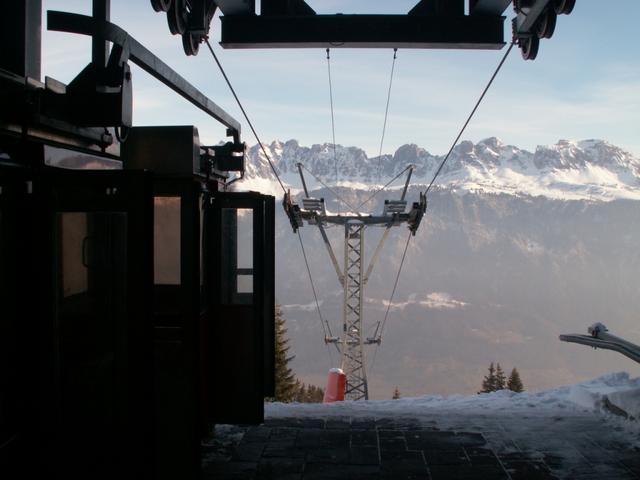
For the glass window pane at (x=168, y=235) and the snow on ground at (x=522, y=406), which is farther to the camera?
the snow on ground at (x=522, y=406)

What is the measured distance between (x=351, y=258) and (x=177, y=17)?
15.0 meters

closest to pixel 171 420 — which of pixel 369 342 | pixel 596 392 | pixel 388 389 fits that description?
pixel 596 392

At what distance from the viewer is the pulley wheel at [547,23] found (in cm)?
395

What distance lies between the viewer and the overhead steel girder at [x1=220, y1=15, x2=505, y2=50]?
14.1 ft

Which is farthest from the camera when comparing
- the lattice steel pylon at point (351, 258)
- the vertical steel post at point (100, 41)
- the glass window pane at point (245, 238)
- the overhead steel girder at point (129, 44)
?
the lattice steel pylon at point (351, 258)

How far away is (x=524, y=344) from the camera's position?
170000 millimetres

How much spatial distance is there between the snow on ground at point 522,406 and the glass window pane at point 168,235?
8.55ft

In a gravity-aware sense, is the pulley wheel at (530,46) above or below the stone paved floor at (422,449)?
above

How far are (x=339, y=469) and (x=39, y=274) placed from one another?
2.70m

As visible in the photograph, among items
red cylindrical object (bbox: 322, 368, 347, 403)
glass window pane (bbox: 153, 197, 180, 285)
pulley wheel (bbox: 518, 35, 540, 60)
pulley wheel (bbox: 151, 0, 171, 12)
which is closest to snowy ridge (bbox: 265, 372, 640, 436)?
red cylindrical object (bbox: 322, 368, 347, 403)

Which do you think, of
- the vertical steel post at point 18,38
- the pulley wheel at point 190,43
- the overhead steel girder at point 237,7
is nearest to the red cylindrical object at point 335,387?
the pulley wheel at point 190,43

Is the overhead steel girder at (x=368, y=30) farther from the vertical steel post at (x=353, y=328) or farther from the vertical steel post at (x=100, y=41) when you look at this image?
the vertical steel post at (x=353, y=328)

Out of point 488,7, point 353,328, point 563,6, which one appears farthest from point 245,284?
point 353,328

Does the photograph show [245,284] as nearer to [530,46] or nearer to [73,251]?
[73,251]
